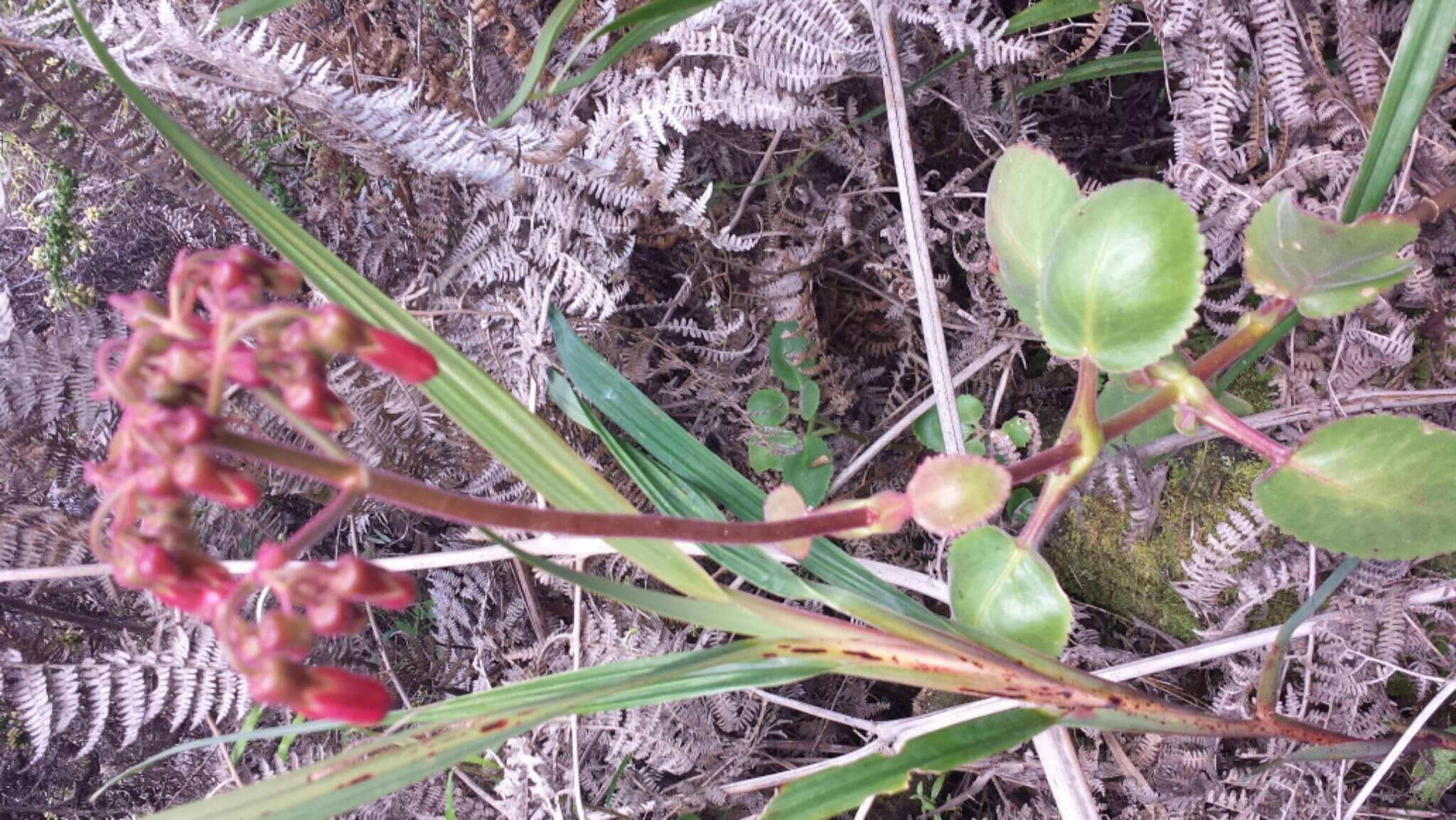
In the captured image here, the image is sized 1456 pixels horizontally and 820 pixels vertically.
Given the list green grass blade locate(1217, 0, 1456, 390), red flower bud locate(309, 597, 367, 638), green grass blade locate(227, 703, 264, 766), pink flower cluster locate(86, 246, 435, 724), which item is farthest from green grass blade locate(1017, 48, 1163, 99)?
green grass blade locate(227, 703, 264, 766)

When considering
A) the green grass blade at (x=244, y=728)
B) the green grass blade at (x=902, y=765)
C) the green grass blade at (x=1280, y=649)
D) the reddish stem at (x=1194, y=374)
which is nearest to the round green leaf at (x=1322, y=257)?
the reddish stem at (x=1194, y=374)

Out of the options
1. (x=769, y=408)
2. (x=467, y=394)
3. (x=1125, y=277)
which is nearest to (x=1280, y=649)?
(x=1125, y=277)

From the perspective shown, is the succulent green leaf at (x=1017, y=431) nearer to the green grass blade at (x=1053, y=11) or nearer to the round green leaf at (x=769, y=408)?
the round green leaf at (x=769, y=408)

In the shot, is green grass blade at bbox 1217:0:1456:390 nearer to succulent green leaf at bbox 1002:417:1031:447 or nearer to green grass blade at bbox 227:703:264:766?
succulent green leaf at bbox 1002:417:1031:447

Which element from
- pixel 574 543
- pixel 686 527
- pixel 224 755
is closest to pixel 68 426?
pixel 224 755

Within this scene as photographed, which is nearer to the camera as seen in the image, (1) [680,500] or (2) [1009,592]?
(2) [1009,592]

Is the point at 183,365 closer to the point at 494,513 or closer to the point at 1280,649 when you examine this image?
the point at 494,513
